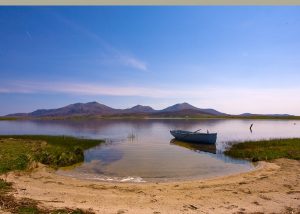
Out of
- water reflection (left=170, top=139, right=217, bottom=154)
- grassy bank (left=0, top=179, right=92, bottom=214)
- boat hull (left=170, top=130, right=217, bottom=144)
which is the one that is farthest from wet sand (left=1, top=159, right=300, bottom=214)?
boat hull (left=170, top=130, right=217, bottom=144)

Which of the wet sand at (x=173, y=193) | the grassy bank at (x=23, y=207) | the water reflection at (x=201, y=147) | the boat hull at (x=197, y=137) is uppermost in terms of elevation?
the boat hull at (x=197, y=137)

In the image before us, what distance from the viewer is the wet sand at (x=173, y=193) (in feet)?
43.6

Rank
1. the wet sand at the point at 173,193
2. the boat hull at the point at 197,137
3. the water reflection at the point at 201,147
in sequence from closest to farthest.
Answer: the wet sand at the point at 173,193 → the water reflection at the point at 201,147 → the boat hull at the point at 197,137

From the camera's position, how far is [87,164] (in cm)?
2734

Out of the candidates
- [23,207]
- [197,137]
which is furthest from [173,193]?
[197,137]

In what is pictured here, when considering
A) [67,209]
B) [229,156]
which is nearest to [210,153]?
[229,156]

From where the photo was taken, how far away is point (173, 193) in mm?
16391

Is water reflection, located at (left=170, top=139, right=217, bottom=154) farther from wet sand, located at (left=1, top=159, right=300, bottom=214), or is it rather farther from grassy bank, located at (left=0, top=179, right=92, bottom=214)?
grassy bank, located at (left=0, top=179, right=92, bottom=214)

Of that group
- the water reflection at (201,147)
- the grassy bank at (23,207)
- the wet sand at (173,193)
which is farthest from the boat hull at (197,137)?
the grassy bank at (23,207)

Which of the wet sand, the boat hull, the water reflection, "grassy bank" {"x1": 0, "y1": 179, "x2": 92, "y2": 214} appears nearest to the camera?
"grassy bank" {"x1": 0, "y1": 179, "x2": 92, "y2": 214}

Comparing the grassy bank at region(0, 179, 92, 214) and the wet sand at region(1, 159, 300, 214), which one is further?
the wet sand at region(1, 159, 300, 214)

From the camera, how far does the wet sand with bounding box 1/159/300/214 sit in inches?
523

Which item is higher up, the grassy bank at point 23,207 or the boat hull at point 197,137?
the boat hull at point 197,137

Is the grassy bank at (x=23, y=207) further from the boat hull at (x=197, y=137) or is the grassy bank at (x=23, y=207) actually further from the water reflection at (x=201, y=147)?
the boat hull at (x=197, y=137)
